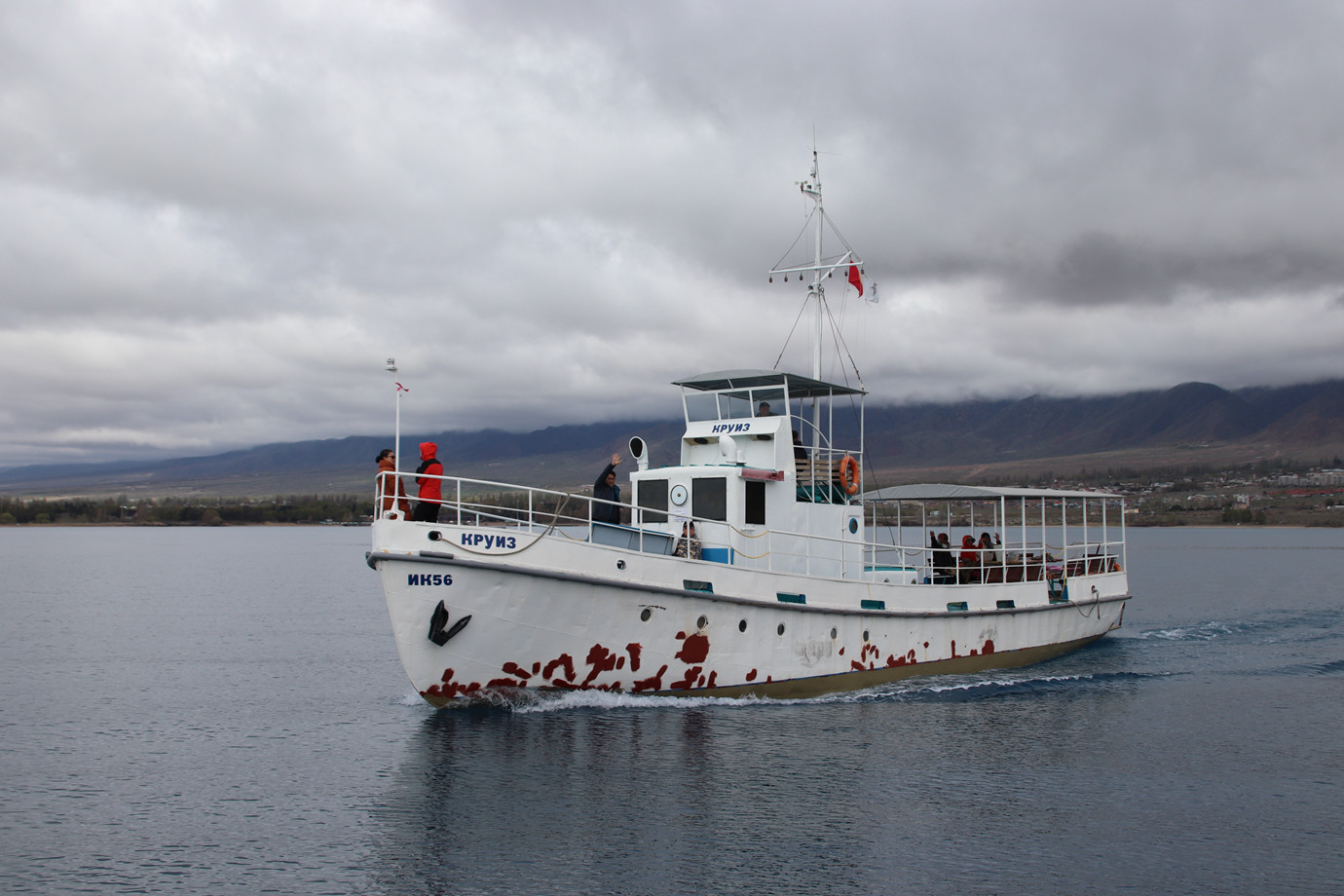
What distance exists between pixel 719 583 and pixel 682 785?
3894 millimetres

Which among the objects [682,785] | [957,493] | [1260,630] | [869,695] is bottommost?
[1260,630]

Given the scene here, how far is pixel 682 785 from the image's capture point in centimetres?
1342

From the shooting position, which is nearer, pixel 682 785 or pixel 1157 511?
pixel 682 785

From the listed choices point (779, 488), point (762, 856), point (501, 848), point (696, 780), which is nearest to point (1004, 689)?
point (779, 488)

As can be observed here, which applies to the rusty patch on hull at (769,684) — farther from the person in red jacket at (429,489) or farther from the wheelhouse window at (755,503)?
the wheelhouse window at (755,503)

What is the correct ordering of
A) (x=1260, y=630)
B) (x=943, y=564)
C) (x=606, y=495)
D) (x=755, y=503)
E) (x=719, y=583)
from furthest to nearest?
(x=1260, y=630) → (x=943, y=564) → (x=755, y=503) → (x=606, y=495) → (x=719, y=583)

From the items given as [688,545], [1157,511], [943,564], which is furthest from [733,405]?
[1157,511]

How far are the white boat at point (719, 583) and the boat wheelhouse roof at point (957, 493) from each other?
63 mm

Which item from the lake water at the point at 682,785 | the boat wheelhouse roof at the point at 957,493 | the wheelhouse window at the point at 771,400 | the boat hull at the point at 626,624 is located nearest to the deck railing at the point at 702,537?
the boat hull at the point at 626,624

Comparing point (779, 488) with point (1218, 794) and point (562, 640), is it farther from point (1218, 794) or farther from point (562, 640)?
point (1218, 794)

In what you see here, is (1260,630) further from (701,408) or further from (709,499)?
(709,499)

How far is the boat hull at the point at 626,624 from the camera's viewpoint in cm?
1488

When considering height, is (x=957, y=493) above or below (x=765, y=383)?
below

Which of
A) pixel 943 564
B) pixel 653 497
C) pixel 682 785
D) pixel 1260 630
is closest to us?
pixel 682 785
